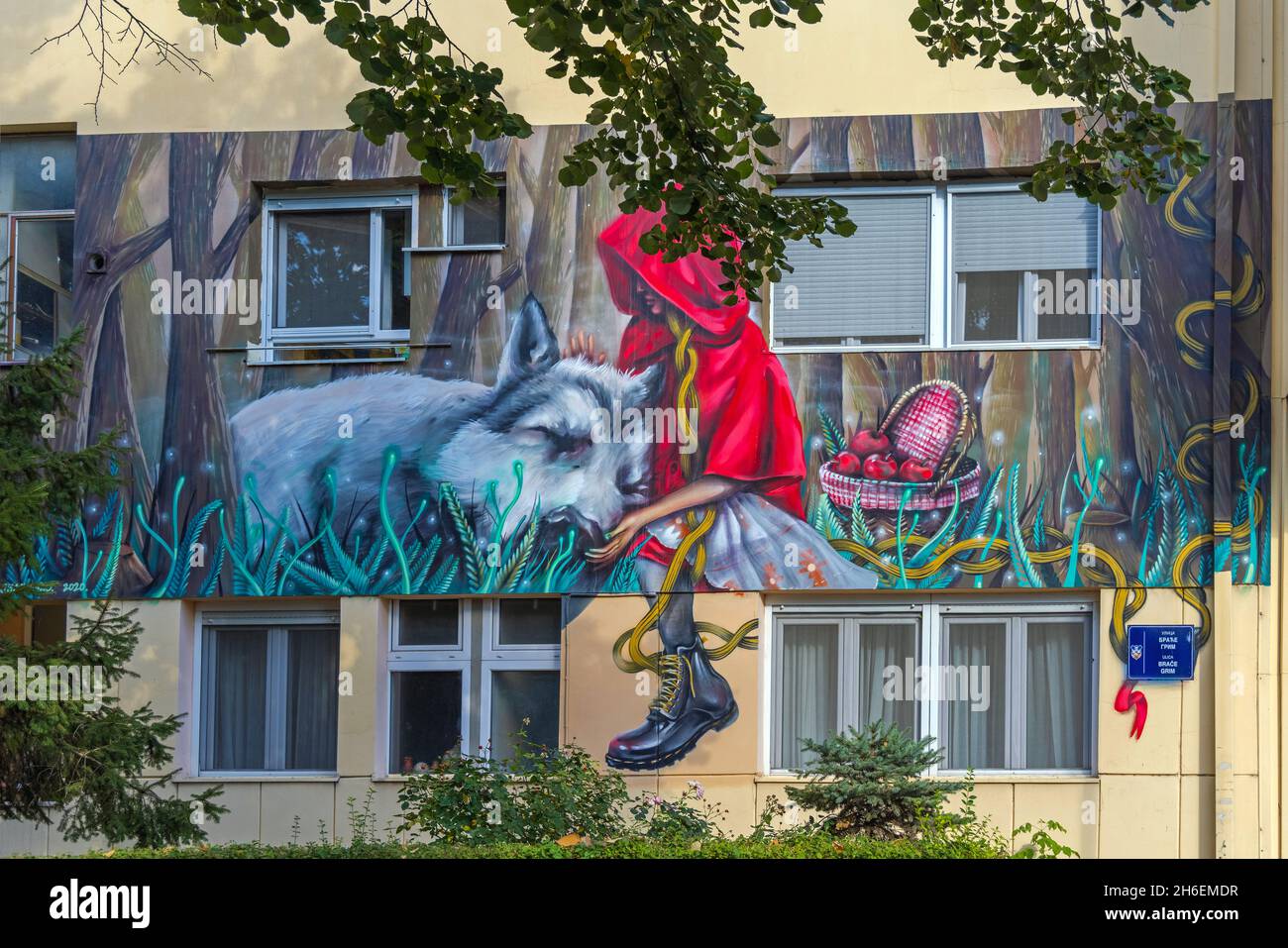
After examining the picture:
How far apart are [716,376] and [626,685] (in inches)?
96.6

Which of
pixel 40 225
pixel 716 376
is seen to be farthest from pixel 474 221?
pixel 40 225

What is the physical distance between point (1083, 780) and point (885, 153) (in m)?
4.93

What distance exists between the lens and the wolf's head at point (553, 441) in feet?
42.4

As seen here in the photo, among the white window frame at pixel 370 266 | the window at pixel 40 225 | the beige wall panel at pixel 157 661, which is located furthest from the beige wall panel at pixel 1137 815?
the window at pixel 40 225

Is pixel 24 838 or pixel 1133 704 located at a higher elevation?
pixel 1133 704

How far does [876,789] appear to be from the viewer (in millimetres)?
10227

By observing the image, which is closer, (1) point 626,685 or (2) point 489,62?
(1) point 626,685

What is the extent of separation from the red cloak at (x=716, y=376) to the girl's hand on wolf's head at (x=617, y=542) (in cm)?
30

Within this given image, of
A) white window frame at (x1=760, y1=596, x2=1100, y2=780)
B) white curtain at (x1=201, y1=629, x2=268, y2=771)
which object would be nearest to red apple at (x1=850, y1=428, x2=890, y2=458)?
white window frame at (x1=760, y1=596, x2=1100, y2=780)

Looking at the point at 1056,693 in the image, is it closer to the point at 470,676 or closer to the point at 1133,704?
the point at 1133,704

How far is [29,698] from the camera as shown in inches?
420

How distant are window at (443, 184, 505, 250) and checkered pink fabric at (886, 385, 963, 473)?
11.5ft

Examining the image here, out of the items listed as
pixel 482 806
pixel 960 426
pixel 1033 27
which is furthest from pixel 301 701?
pixel 1033 27

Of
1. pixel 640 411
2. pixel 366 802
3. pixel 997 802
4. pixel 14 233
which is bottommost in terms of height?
pixel 366 802
